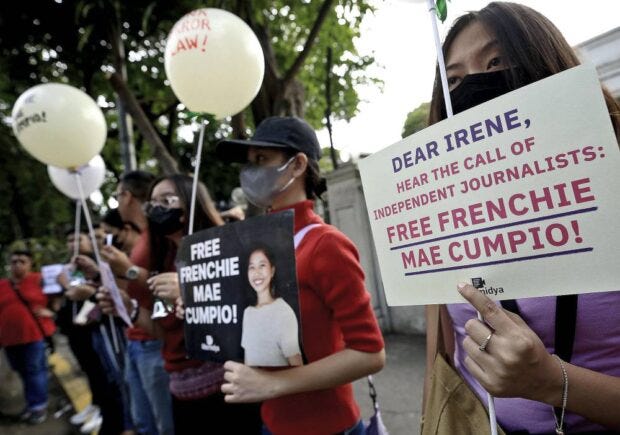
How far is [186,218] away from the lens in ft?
7.79

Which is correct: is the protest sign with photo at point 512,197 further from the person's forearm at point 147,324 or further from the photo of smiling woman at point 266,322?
the person's forearm at point 147,324

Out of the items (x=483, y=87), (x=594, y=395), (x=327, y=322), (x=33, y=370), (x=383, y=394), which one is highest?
(x=483, y=87)

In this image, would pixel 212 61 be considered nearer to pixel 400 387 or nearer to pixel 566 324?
pixel 566 324

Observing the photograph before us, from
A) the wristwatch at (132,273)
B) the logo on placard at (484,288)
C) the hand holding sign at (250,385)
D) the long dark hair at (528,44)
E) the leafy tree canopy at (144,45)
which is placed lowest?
the hand holding sign at (250,385)

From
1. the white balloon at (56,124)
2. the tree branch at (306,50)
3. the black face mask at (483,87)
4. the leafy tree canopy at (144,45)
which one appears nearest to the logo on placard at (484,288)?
the black face mask at (483,87)

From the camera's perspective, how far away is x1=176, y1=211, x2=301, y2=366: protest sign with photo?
1.31m

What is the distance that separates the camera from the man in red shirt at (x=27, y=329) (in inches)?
200

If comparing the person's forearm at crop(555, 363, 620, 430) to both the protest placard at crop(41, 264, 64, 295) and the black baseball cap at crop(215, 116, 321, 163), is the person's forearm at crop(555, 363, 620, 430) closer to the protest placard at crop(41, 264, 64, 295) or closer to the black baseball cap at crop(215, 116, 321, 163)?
the black baseball cap at crop(215, 116, 321, 163)

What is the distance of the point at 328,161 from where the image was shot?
19578 millimetres

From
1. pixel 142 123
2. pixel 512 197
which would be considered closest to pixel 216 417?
pixel 512 197

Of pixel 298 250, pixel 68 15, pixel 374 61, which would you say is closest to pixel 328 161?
pixel 374 61

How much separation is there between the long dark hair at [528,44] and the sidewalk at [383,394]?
3087mm

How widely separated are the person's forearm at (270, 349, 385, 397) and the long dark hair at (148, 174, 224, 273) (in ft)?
3.98

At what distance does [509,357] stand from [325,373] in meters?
0.80
